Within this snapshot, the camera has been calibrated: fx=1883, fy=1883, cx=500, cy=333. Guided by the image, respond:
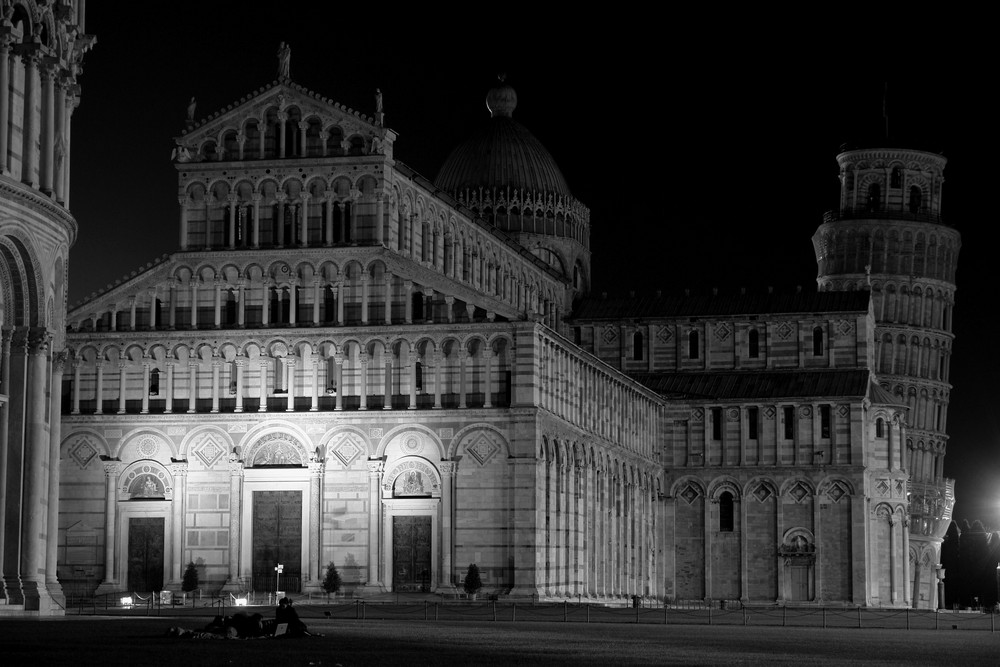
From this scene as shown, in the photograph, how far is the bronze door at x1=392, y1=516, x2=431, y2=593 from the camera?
75.1m

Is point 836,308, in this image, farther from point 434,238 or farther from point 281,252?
point 281,252

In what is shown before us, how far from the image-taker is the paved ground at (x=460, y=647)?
104ft

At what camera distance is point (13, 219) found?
44.1 m

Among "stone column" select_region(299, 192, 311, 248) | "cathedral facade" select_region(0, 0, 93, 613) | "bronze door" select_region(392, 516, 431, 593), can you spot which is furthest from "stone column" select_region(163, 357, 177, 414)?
"cathedral facade" select_region(0, 0, 93, 613)

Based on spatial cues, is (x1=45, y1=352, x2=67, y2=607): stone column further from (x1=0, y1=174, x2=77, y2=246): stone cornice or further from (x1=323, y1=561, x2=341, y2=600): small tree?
(x1=323, y1=561, x2=341, y2=600): small tree

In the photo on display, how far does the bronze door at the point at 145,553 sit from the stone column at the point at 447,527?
39.5 feet

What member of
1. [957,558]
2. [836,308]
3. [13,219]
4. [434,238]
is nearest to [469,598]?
[434,238]

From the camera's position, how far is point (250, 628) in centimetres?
3981

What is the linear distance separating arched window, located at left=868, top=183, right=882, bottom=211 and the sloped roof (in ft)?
75.9

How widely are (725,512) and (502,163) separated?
24.7 m

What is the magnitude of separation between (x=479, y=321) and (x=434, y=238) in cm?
1240

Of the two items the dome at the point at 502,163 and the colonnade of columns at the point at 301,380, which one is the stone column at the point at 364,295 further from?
the dome at the point at 502,163

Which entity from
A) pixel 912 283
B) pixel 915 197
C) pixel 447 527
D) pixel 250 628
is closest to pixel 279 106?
pixel 447 527

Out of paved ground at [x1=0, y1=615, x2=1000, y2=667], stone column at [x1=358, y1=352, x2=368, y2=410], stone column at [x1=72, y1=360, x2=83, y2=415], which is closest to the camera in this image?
paved ground at [x1=0, y1=615, x2=1000, y2=667]
